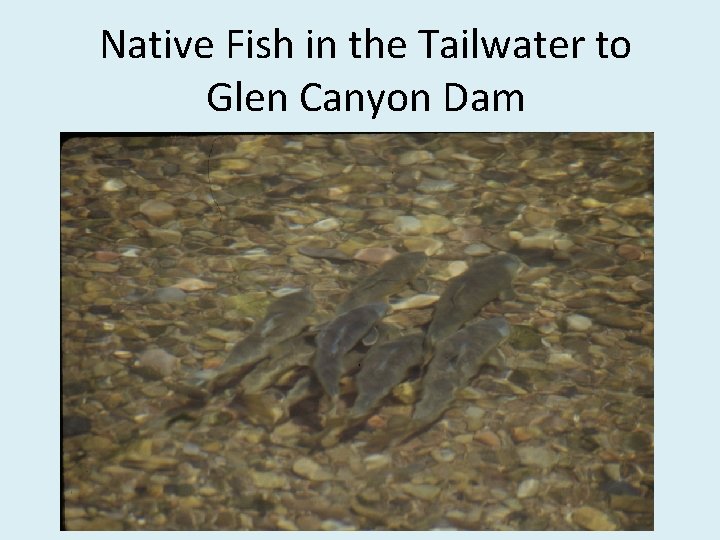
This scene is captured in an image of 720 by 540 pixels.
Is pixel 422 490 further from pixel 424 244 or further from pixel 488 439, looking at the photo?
pixel 424 244

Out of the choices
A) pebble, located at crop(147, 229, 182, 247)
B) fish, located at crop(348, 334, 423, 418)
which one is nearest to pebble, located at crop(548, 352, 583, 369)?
fish, located at crop(348, 334, 423, 418)

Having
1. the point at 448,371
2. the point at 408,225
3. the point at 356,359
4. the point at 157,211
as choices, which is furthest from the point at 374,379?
the point at 157,211

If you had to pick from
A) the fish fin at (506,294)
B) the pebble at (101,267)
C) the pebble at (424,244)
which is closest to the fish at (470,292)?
the fish fin at (506,294)

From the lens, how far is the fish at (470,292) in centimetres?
447

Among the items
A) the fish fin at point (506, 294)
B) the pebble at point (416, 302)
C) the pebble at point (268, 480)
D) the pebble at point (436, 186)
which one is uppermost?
the pebble at point (436, 186)

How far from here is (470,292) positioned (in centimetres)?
462

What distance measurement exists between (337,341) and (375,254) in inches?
30.0

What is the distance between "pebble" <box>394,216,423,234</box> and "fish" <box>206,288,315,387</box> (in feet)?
2.19

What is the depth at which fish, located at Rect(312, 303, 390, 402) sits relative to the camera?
166 inches

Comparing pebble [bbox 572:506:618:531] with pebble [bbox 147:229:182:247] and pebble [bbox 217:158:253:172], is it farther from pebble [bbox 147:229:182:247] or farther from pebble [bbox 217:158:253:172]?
pebble [bbox 217:158:253:172]

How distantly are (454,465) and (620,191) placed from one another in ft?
6.58

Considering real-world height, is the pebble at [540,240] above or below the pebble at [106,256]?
above

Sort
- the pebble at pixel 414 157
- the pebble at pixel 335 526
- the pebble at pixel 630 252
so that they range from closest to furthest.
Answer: the pebble at pixel 335 526, the pebble at pixel 630 252, the pebble at pixel 414 157

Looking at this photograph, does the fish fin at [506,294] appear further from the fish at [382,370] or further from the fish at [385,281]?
the fish at [382,370]
